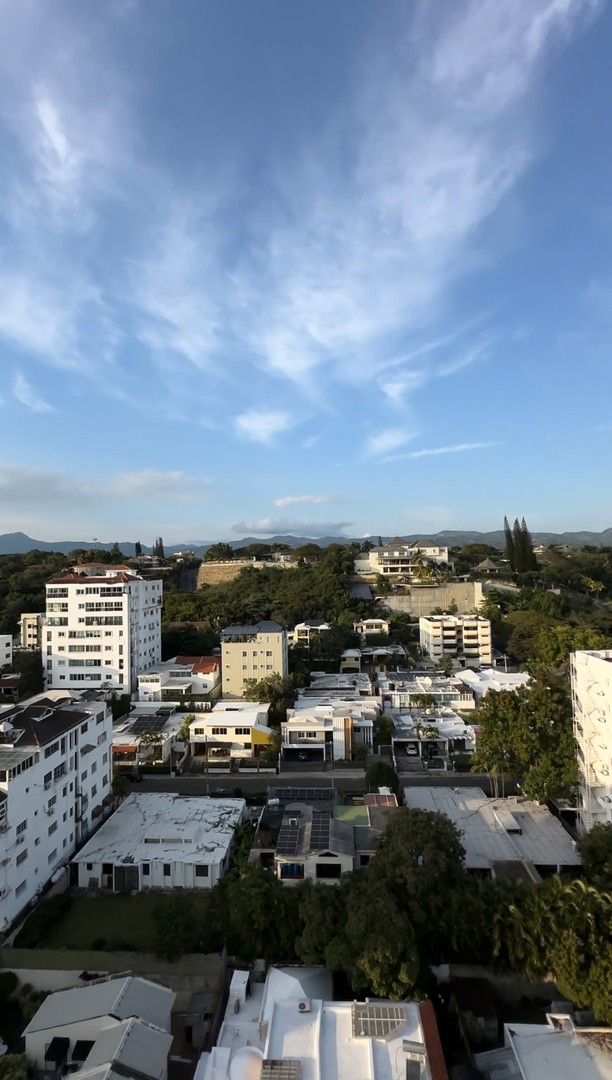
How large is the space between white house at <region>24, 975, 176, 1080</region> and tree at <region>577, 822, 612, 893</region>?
33.7ft

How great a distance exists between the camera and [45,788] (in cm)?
1652

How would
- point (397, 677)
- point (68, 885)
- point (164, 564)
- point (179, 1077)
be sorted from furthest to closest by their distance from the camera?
1. point (164, 564)
2. point (397, 677)
3. point (68, 885)
4. point (179, 1077)

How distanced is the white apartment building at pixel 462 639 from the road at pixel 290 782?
2132cm

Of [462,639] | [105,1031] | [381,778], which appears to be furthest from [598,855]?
[462,639]

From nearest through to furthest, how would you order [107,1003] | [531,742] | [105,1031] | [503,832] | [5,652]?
[105,1031]
[107,1003]
[503,832]
[531,742]
[5,652]

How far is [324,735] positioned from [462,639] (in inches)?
893

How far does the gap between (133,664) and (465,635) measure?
27222 mm

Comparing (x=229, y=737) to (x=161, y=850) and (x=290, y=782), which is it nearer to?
(x=290, y=782)

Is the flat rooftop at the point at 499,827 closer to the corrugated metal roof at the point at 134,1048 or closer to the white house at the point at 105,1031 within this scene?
the white house at the point at 105,1031

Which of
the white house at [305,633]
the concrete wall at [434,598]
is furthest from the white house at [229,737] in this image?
the concrete wall at [434,598]

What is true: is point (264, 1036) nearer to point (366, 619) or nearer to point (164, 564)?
point (366, 619)

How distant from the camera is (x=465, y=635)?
4659 centimetres

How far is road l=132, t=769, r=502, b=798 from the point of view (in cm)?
2391

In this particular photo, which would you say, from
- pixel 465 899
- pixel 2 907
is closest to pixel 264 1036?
pixel 465 899
